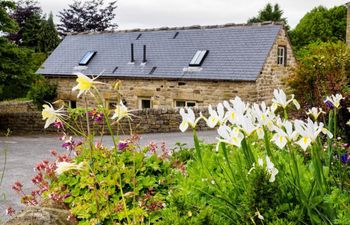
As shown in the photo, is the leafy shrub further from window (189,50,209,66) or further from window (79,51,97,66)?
window (79,51,97,66)

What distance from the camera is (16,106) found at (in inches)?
1040

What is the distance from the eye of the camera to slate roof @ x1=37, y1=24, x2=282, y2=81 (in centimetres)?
2066

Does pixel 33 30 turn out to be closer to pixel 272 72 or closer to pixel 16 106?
pixel 16 106

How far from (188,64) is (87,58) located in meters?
6.85

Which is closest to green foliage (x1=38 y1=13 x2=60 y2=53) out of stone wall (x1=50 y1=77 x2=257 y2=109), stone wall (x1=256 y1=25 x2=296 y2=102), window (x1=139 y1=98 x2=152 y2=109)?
stone wall (x1=50 y1=77 x2=257 y2=109)

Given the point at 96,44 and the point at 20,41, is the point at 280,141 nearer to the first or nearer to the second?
the point at 96,44

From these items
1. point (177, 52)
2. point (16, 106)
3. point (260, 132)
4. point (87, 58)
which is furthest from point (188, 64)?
point (260, 132)

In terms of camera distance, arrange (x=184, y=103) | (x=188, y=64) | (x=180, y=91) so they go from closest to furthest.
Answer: (x=180, y=91) < (x=184, y=103) < (x=188, y=64)

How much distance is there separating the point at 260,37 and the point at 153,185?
1835cm

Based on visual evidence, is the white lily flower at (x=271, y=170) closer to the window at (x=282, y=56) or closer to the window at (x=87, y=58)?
the window at (x=282, y=56)

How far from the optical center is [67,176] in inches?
174

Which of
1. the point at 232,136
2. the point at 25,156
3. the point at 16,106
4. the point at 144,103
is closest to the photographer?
the point at 232,136

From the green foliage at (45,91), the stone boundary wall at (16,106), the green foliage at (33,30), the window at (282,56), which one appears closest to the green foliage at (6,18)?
the green foliage at (45,91)

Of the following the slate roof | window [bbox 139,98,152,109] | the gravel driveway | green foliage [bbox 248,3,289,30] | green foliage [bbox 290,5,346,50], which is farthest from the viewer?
green foliage [bbox 248,3,289,30]
